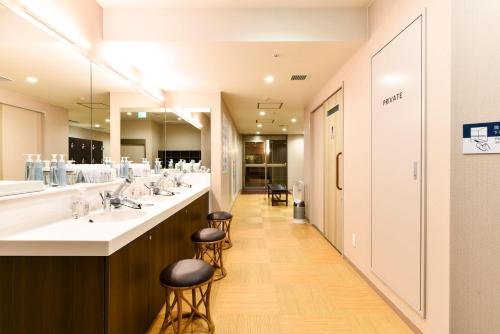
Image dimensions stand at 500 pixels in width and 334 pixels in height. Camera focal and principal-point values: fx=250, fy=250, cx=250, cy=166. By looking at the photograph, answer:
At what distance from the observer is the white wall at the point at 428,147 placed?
5.69ft

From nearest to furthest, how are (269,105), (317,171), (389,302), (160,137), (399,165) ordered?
(399,165) → (389,302) → (160,137) → (317,171) → (269,105)

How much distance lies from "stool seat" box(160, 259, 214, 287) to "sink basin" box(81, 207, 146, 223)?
51 cm

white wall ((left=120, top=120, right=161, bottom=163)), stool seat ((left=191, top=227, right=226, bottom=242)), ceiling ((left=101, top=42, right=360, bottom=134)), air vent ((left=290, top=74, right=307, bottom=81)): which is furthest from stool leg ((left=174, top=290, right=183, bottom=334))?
air vent ((left=290, top=74, right=307, bottom=81))

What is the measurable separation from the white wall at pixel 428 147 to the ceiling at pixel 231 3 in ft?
1.28

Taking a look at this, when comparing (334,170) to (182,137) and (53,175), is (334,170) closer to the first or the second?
(182,137)

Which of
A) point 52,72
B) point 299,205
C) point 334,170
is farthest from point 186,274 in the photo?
point 299,205

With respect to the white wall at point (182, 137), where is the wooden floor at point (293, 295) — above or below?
below

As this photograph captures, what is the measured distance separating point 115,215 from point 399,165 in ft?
8.22

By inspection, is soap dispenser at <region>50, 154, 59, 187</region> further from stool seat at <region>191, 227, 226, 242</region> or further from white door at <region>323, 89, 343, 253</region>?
white door at <region>323, 89, 343, 253</region>

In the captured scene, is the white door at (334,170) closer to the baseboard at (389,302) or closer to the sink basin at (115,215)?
the baseboard at (389,302)

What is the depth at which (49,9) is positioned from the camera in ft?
7.23

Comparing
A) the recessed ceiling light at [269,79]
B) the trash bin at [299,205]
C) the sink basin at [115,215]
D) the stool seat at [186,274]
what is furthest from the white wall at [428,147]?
the trash bin at [299,205]

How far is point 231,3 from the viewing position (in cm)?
277

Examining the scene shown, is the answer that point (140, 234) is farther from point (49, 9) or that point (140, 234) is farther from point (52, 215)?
point (49, 9)
